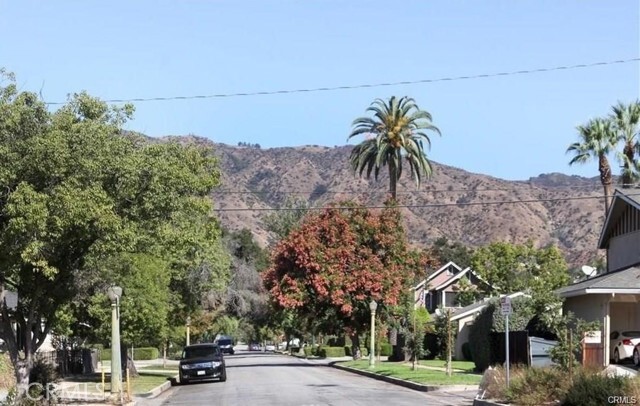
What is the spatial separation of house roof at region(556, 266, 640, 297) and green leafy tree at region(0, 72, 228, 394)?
52.4 ft

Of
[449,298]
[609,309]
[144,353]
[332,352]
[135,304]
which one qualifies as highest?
[135,304]

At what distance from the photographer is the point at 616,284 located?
33.8 m

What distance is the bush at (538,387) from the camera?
2156 centimetres

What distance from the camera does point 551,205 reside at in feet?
511

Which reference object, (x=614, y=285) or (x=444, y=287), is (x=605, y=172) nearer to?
(x=614, y=285)

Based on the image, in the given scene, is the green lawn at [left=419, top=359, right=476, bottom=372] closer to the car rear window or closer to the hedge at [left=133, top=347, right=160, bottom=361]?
the car rear window

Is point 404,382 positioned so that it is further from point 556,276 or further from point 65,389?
point 556,276

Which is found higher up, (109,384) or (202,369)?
(202,369)

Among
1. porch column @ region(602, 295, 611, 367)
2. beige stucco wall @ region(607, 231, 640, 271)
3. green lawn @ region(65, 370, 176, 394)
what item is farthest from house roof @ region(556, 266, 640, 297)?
green lawn @ region(65, 370, 176, 394)

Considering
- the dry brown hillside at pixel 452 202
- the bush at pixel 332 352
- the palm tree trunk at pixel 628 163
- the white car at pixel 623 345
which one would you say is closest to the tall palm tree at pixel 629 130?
the palm tree trunk at pixel 628 163

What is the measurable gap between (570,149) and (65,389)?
108 feet

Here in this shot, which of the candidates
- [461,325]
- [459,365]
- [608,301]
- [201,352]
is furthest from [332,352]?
[608,301]

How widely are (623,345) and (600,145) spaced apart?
2075 centimetres

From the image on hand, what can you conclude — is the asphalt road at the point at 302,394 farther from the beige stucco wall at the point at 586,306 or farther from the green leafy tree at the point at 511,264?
the green leafy tree at the point at 511,264
